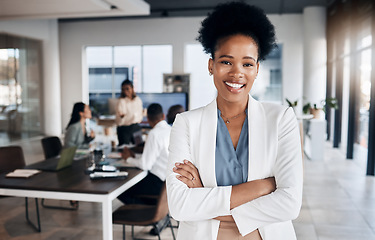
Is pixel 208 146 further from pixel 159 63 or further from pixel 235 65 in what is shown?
pixel 159 63

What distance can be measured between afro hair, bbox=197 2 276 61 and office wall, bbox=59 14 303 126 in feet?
31.1

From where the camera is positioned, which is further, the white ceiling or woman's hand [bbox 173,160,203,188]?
the white ceiling

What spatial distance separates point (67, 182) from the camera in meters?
2.69

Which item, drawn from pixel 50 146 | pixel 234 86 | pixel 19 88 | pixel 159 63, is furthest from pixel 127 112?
pixel 159 63

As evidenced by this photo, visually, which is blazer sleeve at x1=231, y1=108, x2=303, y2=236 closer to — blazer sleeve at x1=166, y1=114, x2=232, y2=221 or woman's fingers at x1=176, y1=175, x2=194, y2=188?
blazer sleeve at x1=166, y1=114, x2=232, y2=221

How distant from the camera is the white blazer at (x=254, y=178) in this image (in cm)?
120

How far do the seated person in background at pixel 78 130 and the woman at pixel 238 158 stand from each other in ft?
11.1

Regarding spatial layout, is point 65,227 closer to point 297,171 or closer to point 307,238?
point 307,238

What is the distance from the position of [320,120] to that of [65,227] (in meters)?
5.74

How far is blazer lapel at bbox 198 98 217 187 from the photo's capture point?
124cm

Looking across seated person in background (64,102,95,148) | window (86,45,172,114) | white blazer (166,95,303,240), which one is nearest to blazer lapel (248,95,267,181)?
white blazer (166,95,303,240)

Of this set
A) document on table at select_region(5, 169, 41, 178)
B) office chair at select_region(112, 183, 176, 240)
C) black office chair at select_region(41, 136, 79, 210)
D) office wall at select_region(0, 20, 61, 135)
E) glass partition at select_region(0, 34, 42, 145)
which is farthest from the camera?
office wall at select_region(0, 20, 61, 135)

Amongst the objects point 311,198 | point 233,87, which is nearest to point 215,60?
point 233,87

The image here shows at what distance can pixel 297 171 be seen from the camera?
125 centimetres
